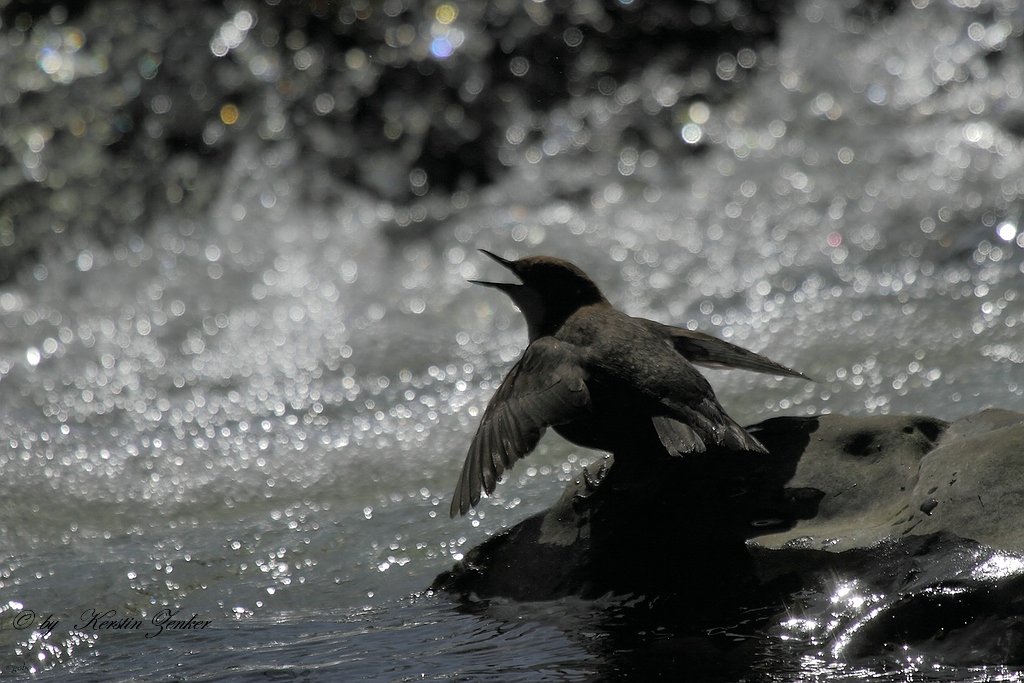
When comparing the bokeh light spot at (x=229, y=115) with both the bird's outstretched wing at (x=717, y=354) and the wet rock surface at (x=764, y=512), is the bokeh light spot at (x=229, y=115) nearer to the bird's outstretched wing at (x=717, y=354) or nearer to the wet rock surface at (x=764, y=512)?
the bird's outstretched wing at (x=717, y=354)

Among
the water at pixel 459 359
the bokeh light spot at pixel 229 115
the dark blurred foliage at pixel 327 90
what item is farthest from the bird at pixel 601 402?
the bokeh light spot at pixel 229 115

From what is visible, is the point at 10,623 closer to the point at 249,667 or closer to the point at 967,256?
the point at 249,667

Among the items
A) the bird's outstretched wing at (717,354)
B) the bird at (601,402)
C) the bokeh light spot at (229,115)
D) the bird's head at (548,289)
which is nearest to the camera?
the bird at (601,402)

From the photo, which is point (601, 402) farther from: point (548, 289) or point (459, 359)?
point (459, 359)

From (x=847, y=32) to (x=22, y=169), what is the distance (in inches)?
282

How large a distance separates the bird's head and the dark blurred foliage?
536 cm

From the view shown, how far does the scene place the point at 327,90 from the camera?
1009cm

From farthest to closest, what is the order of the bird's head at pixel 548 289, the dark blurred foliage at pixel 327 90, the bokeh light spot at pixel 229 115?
the bokeh light spot at pixel 229 115 → the dark blurred foliage at pixel 327 90 → the bird's head at pixel 548 289

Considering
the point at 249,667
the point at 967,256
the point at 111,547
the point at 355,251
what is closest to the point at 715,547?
the point at 249,667

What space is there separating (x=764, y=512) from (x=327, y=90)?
783 cm

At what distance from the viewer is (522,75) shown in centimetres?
1012

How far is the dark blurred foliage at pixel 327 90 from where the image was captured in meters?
9.74

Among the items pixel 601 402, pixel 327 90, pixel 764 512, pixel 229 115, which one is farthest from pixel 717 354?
pixel 229 115

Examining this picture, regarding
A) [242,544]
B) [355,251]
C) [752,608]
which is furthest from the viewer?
[355,251]
